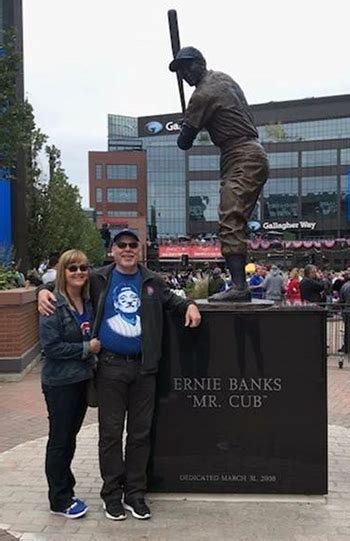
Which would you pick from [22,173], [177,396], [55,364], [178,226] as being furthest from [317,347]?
[178,226]

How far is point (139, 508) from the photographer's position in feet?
14.3

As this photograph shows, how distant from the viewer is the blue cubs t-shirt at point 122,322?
14.1ft

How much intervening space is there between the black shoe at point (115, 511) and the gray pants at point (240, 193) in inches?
77.6

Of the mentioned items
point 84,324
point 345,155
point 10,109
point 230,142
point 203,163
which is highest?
point 345,155

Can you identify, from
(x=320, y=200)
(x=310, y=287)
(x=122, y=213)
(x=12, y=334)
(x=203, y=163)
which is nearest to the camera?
(x=12, y=334)

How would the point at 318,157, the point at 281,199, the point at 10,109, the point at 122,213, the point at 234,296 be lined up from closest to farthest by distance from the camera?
the point at 234,296, the point at 10,109, the point at 281,199, the point at 318,157, the point at 122,213

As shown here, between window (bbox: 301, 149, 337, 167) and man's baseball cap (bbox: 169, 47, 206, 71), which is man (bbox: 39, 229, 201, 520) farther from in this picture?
window (bbox: 301, 149, 337, 167)

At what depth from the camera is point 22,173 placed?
2533 cm

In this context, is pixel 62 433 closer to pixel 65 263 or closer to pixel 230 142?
pixel 65 263

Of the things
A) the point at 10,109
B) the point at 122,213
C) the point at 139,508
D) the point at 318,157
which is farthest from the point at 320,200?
the point at 139,508

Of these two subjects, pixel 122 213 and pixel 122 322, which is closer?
pixel 122 322

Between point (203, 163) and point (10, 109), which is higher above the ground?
point (203, 163)

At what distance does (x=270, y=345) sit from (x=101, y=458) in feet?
4.61

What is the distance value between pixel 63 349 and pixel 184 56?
2.39m
